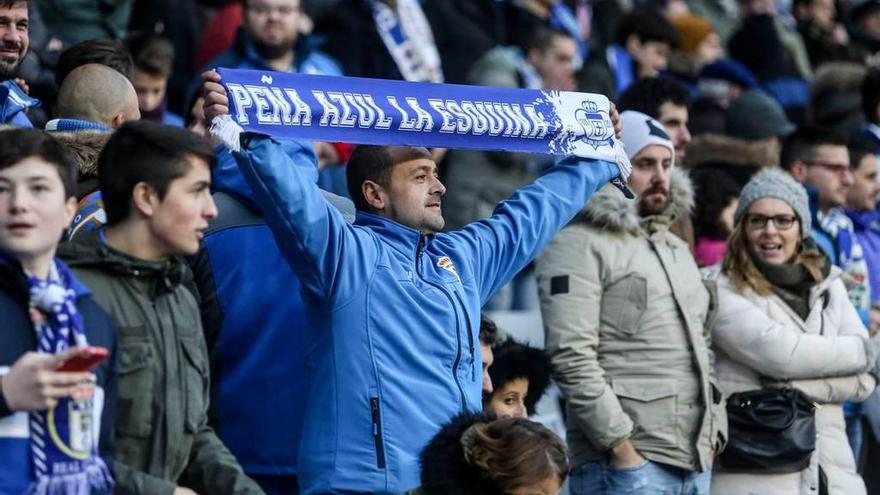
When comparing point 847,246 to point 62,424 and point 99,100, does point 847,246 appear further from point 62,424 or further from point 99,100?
point 62,424

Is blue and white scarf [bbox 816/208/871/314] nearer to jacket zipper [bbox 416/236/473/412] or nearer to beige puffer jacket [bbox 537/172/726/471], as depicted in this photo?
beige puffer jacket [bbox 537/172/726/471]

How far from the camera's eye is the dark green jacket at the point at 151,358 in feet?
15.0

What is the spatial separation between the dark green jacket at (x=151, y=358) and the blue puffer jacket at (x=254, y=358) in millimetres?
1111

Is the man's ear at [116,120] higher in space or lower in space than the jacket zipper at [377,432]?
higher

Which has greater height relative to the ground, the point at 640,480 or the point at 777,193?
the point at 777,193

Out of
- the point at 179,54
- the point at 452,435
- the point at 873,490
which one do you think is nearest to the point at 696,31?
the point at 179,54

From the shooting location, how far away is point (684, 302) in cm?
730

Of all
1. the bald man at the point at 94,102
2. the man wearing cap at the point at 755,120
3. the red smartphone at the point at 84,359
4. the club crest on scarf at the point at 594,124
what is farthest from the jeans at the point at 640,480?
the man wearing cap at the point at 755,120

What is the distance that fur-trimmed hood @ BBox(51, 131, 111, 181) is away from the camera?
5.68 metres

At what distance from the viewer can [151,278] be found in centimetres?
464

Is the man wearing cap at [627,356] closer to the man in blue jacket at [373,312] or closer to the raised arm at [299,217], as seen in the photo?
the man in blue jacket at [373,312]

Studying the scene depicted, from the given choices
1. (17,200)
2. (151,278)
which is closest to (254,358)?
(151,278)

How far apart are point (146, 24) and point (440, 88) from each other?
514 centimetres

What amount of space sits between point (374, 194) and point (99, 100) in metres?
1.10
